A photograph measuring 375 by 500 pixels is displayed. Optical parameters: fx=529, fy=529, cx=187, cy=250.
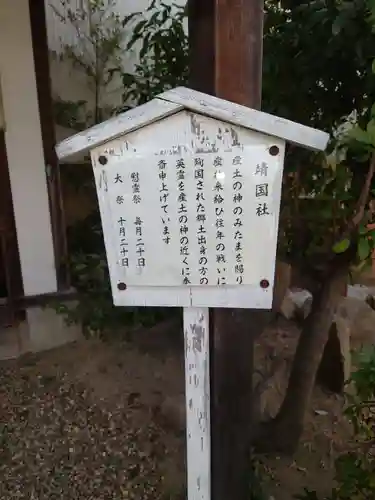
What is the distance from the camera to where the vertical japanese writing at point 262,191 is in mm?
1400

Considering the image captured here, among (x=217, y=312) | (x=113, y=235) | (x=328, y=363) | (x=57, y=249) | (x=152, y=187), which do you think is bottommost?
(x=328, y=363)

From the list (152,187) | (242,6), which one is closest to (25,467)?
(152,187)

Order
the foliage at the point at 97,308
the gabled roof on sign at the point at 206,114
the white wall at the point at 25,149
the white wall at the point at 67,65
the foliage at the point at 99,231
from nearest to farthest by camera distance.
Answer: the gabled roof on sign at the point at 206,114, the foliage at the point at 99,231, the white wall at the point at 25,149, the foliage at the point at 97,308, the white wall at the point at 67,65

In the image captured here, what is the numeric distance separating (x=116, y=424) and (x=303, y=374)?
1126 mm

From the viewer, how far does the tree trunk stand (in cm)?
253

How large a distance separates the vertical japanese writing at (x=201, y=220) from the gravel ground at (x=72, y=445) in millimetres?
1447

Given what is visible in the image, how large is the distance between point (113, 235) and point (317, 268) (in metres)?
1.41

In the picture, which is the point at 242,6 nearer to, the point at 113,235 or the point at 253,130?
the point at 253,130

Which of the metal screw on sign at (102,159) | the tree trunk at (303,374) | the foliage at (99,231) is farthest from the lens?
the foliage at (99,231)

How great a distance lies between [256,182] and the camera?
141 centimetres

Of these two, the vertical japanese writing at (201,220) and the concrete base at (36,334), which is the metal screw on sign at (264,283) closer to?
the vertical japanese writing at (201,220)

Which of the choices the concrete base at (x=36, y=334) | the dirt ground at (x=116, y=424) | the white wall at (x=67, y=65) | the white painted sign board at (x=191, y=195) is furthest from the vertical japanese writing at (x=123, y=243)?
the white wall at (x=67, y=65)

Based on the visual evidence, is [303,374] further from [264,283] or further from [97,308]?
[97,308]

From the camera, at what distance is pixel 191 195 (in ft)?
4.73
